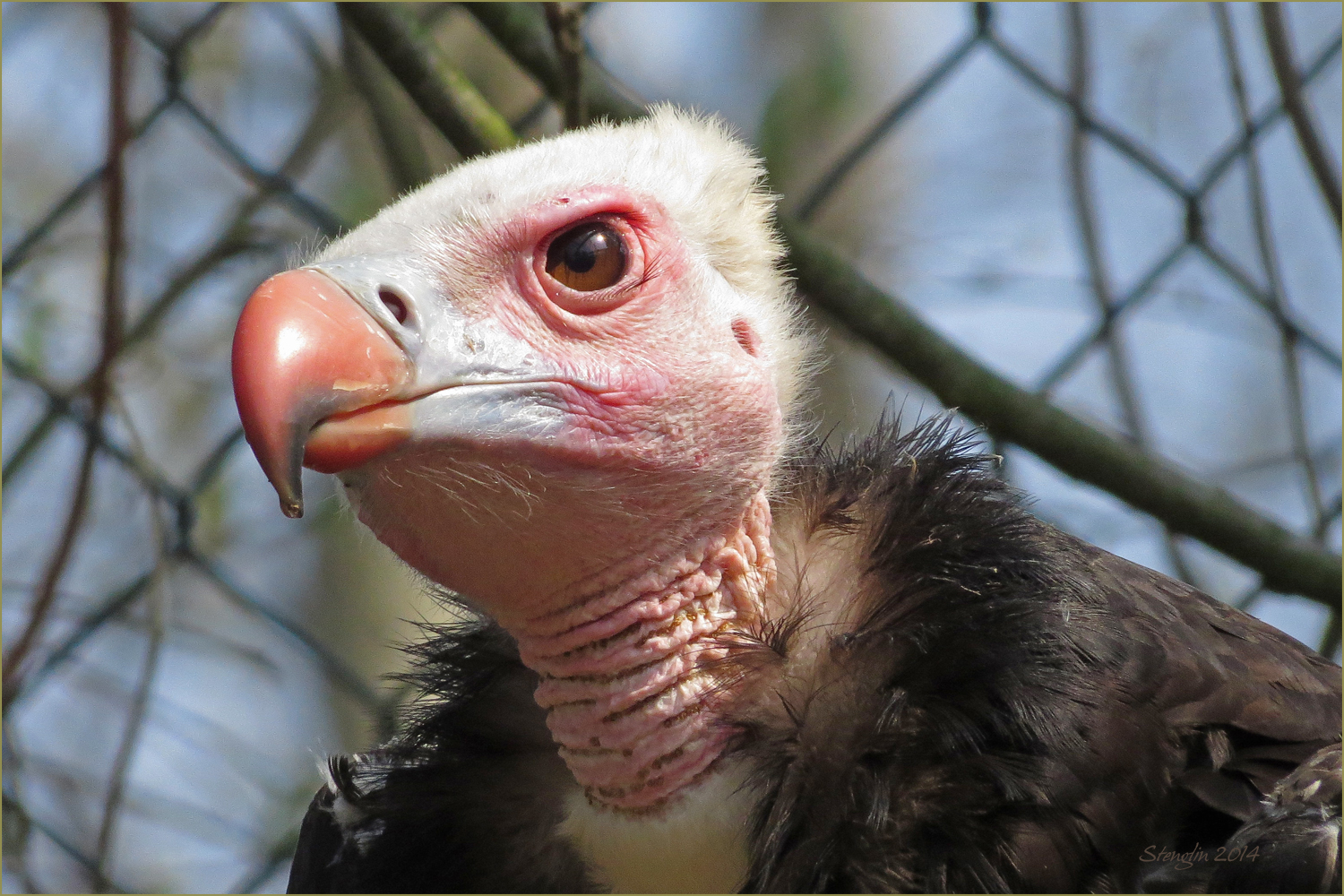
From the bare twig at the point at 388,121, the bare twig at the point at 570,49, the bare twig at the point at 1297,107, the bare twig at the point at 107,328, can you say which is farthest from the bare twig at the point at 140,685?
the bare twig at the point at 1297,107

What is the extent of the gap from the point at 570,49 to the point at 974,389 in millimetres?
934

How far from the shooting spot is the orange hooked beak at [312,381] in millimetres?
1461

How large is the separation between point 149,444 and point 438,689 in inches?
124

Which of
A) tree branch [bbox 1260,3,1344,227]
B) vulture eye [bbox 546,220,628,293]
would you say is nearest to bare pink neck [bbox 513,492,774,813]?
vulture eye [bbox 546,220,628,293]

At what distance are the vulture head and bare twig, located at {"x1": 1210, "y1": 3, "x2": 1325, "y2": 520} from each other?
134cm

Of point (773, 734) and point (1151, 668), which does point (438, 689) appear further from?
point (1151, 668)

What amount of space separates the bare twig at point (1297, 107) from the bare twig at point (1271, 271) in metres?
→ 0.13

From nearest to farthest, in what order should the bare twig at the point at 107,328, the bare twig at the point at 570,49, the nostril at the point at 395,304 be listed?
the nostril at the point at 395,304 → the bare twig at the point at 107,328 → the bare twig at the point at 570,49

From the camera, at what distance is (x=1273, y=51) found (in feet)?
8.46

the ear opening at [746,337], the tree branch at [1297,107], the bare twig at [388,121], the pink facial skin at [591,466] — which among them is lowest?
the pink facial skin at [591,466]

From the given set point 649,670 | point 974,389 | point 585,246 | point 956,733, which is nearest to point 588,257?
point 585,246

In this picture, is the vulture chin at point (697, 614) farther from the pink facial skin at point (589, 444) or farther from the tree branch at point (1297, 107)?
the tree branch at point (1297, 107)

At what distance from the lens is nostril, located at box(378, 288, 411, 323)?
1.63 meters
